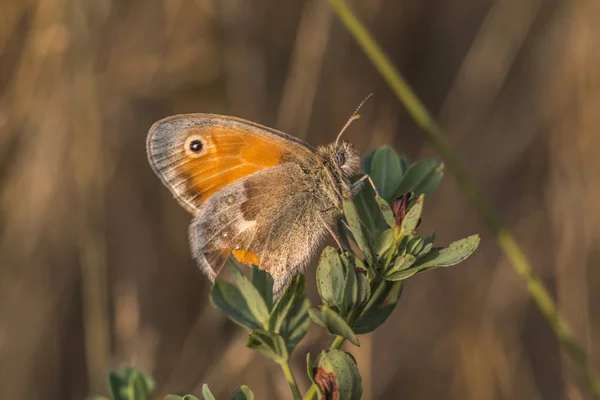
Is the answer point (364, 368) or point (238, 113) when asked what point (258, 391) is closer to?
point (364, 368)

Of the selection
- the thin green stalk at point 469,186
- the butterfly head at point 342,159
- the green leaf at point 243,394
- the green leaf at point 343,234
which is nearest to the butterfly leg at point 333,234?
the green leaf at point 343,234

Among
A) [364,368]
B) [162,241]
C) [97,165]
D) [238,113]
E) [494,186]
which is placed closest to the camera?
[364,368]

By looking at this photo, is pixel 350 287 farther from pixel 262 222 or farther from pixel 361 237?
pixel 262 222

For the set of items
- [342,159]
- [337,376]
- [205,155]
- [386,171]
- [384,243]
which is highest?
[205,155]

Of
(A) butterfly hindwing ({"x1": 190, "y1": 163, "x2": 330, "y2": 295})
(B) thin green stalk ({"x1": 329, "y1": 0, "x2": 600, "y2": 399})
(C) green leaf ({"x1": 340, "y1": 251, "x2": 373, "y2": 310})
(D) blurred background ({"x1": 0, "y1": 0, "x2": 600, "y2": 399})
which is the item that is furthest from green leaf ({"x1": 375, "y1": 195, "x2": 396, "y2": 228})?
(D) blurred background ({"x1": 0, "y1": 0, "x2": 600, "y2": 399})

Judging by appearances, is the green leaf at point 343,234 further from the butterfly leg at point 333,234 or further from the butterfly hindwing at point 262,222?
the butterfly hindwing at point 262,222

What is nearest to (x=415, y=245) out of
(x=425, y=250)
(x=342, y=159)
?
(x=425, y=250)

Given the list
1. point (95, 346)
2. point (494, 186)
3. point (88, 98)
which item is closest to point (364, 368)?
point (95, 346)

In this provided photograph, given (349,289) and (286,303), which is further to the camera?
(286,303)
